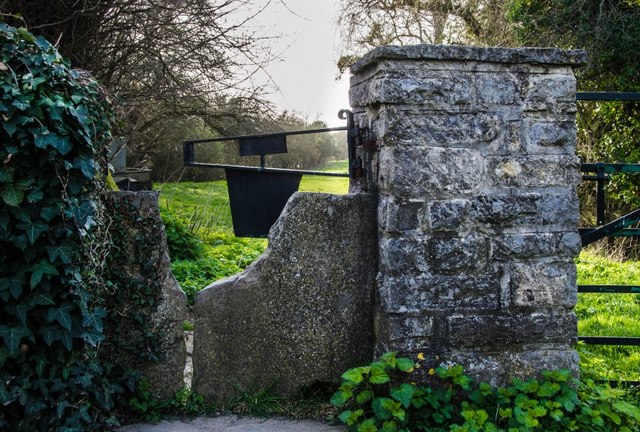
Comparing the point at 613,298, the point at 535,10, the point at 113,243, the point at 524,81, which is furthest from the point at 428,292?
the point at 535,10

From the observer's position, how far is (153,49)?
623 cm

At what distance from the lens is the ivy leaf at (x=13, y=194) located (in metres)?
2.43

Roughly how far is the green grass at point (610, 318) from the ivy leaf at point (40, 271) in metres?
2.85

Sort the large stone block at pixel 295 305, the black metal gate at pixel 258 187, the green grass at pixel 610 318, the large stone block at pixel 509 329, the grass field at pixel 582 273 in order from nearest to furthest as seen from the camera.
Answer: the large stone block at pixel 509 329 → the large stone block at pixel 295 305 → the black metal gate at pixel 258 187 → the green grass at pixel 610 318 → the grass field at pixel 582 273

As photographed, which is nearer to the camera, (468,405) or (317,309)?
(468,405)

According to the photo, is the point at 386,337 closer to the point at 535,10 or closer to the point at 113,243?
the point at 113,243

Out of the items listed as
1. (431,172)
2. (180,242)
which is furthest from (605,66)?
(431,172)

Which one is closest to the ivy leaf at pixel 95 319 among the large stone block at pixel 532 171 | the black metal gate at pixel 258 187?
the black metal gate at pixel 258 187

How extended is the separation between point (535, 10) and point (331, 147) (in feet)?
18.4

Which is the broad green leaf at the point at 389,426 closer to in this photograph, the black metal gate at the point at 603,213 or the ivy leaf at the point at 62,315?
the black metal gate at the point at 603,213

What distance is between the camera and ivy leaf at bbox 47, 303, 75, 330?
258cm

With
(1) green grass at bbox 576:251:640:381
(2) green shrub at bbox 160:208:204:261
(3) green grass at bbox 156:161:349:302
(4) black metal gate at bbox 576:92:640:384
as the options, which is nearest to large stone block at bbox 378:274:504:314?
Result: (4) black metal gate at bbox 576:92:640:384

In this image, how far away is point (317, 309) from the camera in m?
3.18

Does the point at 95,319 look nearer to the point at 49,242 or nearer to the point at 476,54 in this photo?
the point at 49,242
